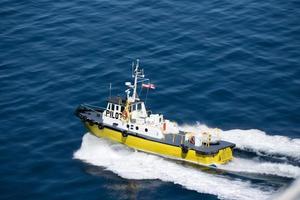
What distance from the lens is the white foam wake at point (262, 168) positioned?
3560cm

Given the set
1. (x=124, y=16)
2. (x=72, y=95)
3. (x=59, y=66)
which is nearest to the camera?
(x=72, y=95)

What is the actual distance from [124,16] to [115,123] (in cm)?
3093

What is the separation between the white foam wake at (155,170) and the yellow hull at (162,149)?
71 centimetres

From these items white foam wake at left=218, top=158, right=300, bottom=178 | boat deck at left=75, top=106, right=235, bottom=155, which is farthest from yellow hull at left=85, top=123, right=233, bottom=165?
white foam wake at left=218, top=158, right=300, bottom=178

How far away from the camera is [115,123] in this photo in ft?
144

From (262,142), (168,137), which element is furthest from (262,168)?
(168,137)

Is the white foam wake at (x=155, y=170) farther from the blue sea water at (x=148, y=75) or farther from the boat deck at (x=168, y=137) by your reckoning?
the boat deck at (x=168, y=137)

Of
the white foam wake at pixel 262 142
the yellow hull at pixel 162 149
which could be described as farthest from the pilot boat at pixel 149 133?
the white foam wake at pixel 262 142

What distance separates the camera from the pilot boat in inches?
1541

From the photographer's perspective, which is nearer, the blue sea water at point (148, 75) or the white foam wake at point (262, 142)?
the blue sea water at point (148, 75)

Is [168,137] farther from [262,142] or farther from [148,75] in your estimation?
[148,75]

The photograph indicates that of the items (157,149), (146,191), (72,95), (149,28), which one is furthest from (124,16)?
(146,191)

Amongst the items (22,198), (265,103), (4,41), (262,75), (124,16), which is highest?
(124,16)

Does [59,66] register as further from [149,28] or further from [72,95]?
[149,28]
